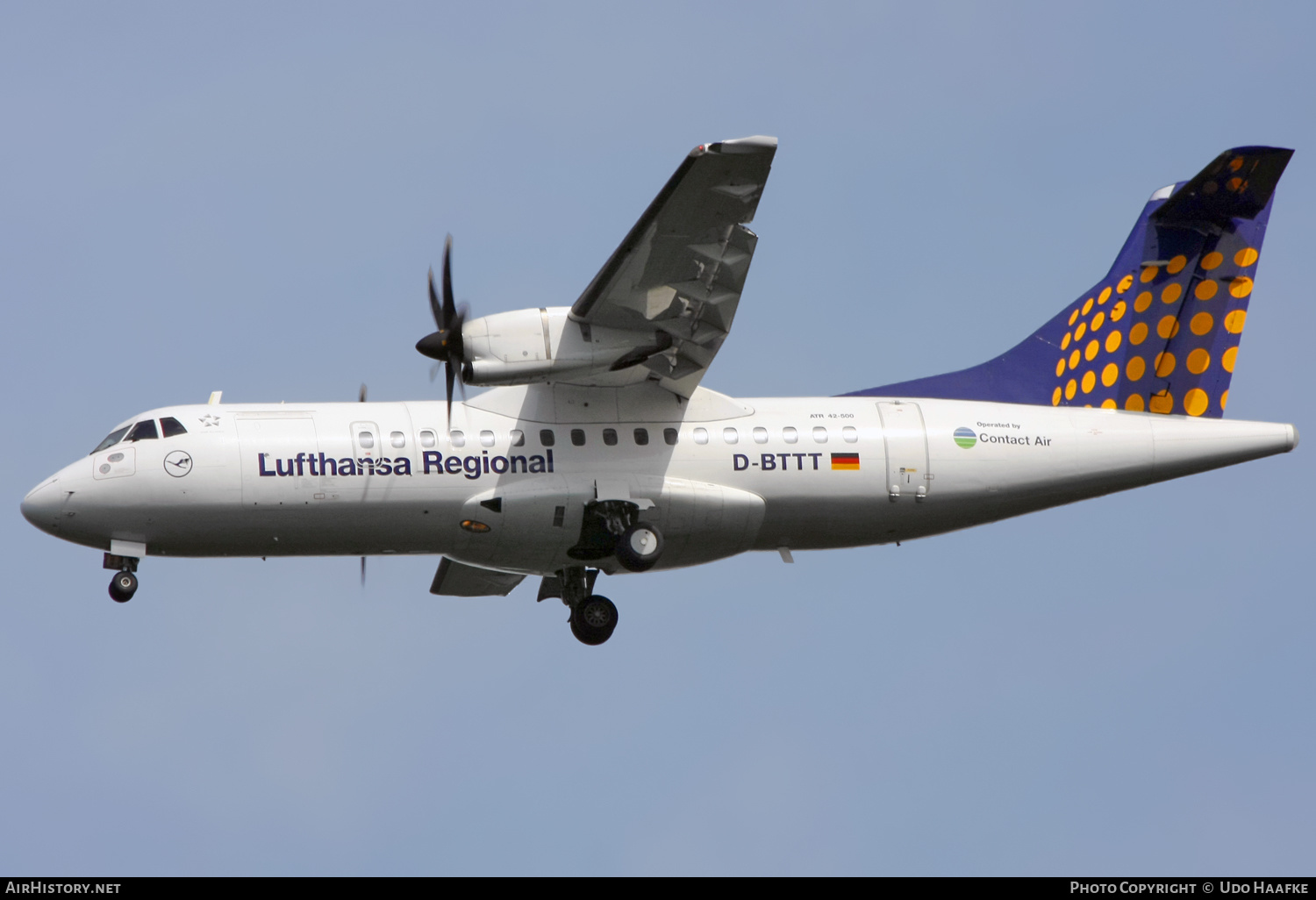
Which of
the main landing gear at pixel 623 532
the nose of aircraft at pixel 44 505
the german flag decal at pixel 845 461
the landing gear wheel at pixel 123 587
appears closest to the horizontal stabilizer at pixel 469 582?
the main landing gear at pixel 623 532

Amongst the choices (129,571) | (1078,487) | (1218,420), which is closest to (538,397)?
(129,571)

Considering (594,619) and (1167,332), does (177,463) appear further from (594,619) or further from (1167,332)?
(1167,332)

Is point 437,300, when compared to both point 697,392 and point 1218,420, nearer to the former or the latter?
point 697,392

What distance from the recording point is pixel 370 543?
24.6 meters

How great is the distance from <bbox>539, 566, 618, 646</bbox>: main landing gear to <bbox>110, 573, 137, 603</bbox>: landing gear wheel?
602 cm

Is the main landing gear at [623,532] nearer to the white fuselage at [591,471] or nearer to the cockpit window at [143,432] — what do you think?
the white fuselage at [591,471]

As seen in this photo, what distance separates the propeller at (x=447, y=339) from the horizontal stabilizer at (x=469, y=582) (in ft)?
14.3

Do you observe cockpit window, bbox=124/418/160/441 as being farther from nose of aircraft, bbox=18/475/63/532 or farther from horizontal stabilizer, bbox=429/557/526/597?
horizontal stabilizer, bbox=429/557/526/597

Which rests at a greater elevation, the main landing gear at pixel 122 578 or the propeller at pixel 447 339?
the propeller at pixel 447 339

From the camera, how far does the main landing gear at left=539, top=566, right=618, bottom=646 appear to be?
26.0 meters

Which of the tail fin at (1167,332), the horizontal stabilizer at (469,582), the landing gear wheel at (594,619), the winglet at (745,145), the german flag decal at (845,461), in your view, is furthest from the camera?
the horizontal stabilizer at (469,582)

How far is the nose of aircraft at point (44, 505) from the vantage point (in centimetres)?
2388

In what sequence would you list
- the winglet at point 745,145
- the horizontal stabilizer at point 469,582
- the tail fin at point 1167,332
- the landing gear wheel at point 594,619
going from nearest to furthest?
the winglet at point 745,145 → the landing gear wheel at point 594,619 → the tail fin at point 1167,332 → the horizontal stabilizer at point 469,582

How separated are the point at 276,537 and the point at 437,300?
3915 millimetres
